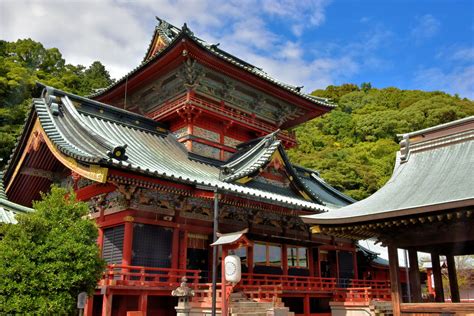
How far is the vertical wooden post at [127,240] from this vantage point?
43.5 feet

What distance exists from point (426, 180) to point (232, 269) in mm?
5432

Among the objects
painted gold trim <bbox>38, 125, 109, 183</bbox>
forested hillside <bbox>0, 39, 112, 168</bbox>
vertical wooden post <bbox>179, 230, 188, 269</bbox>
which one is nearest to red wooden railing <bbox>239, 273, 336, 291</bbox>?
vertical wooden post <bbox>179, 230, 188, 269</bbox>

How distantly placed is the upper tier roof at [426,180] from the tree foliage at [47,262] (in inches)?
212

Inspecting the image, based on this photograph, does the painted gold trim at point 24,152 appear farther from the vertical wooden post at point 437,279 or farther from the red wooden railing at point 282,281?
the vertical wooden post at point 437,279

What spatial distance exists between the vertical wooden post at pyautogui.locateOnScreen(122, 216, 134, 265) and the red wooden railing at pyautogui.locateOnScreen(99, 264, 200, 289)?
0.30m

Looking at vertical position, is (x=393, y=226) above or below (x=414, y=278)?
above

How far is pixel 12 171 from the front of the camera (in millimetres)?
16969

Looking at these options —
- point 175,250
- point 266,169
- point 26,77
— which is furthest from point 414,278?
point 26,77

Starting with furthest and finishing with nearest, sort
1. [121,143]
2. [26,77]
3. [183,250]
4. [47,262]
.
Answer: [26,77] → [121,143] → [183,250] → [47,262]

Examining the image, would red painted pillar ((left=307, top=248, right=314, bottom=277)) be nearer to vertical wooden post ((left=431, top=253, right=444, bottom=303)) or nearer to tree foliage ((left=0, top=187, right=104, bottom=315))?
vertical wooden post ((left=431, top=253, right=444, bottom=303))

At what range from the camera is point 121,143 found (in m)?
15.8

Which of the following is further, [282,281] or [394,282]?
[282,281]

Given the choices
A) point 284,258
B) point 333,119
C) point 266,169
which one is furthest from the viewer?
point 333,119

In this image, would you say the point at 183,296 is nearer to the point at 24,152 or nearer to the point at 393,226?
the point at 393,226
